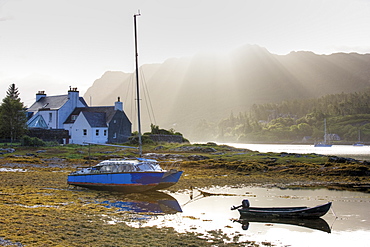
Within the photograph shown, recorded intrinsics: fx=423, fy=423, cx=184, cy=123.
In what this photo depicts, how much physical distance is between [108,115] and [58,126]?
998 cm

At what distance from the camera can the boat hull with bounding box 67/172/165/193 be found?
29.3m

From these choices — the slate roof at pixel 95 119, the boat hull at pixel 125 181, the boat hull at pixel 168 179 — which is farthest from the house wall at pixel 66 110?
the boat hull at pixel 168 179

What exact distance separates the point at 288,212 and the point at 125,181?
40.4 feet

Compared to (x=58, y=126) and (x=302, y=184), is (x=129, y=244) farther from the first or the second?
(x=58, y=126)

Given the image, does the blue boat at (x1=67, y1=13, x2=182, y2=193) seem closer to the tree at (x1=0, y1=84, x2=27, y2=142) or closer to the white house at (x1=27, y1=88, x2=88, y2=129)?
the tree at (x1=0, y1=84, x2=27, y2=142)

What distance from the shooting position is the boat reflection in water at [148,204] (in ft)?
79.2

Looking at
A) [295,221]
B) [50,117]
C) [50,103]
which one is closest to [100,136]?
[50,117]

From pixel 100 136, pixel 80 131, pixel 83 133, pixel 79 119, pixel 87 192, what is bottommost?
pixel 87 192

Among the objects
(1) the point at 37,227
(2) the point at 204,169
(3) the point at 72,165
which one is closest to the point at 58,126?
(3) the point at 72,165

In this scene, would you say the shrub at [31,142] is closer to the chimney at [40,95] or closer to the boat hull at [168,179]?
the chimney at [40,95]

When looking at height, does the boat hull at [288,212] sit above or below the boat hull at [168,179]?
below

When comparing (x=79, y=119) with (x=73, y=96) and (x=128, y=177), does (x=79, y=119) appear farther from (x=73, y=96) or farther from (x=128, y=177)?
(x=128, y=177)

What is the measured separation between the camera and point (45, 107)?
86250 mm

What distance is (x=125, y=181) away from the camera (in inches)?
1162
